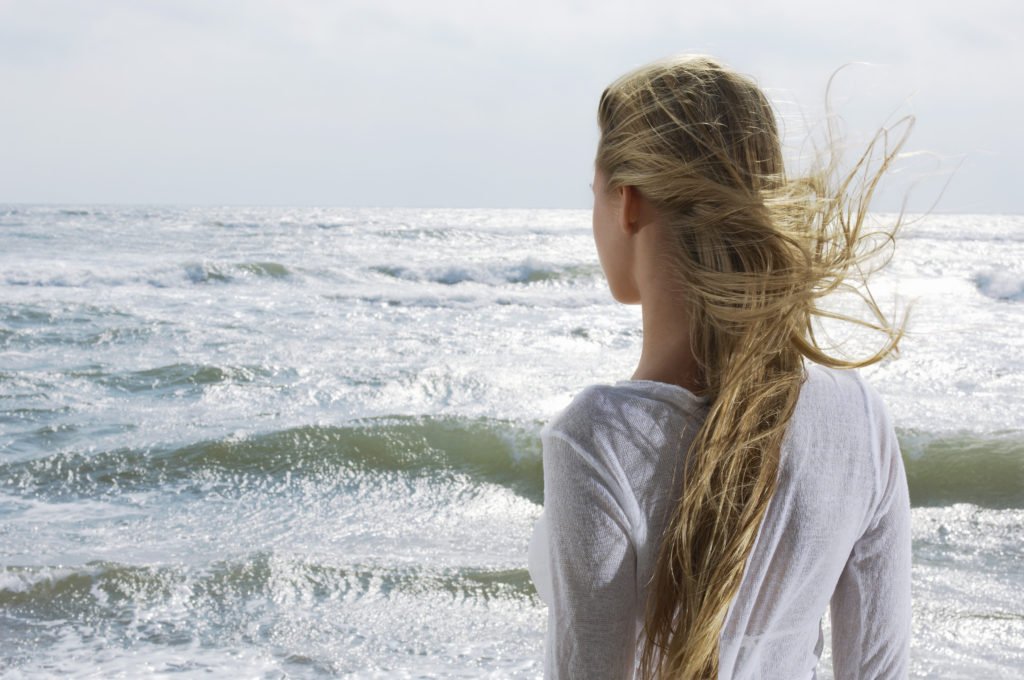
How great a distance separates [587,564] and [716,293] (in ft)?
0.96

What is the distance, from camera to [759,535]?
98 cm

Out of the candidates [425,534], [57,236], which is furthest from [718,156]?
[57,236]

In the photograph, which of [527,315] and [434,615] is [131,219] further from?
[434,615]

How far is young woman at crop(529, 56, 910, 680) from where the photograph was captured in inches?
34.4

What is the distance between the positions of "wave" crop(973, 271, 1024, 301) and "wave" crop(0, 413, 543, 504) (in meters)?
13.8

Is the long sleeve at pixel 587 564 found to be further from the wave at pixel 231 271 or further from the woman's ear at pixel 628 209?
the wave at pixel 231 271

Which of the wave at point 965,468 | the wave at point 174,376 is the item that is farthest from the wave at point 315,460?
the wave at point 965,468

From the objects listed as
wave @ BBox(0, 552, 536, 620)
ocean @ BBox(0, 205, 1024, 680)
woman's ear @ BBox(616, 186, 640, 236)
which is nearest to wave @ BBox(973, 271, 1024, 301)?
ocean @ BBox(0, 205, 1024, 680)

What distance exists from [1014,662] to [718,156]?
3.20 meters

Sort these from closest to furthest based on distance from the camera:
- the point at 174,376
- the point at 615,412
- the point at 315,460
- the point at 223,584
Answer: the point at 615,412, the point at 223,584, the point at 315,460, the point at 174,376

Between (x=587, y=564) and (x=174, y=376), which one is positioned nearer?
(x=587, y=564)

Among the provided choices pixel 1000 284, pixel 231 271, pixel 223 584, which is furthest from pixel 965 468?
pixel 231 271

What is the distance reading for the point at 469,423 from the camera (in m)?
6.80

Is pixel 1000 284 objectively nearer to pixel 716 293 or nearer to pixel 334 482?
pixel 334 482
